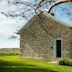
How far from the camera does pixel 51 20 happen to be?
3388 centimetres

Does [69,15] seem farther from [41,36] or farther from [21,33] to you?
[21,33]

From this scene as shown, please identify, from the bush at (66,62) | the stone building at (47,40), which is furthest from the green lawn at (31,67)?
the stone building at (47,40)

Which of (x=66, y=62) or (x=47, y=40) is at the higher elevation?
(x=47, y=40)

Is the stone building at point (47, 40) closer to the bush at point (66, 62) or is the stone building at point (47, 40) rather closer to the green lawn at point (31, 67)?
the bush at point (66, 62)

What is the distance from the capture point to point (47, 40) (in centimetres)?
3372

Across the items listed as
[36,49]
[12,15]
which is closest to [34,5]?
[12,15]

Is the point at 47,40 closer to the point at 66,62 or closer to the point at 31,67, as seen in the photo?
the point at 66,62

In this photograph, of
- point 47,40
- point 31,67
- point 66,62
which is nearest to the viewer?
point 31,67

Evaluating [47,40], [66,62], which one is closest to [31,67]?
[66,62]

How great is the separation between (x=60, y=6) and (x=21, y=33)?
19651mm

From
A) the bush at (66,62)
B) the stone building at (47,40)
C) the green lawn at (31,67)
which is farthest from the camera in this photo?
the stone building at (47,40)

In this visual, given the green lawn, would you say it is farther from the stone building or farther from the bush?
the stone building

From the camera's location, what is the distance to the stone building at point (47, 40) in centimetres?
3203

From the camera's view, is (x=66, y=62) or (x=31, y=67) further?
(x=66, y=62)
